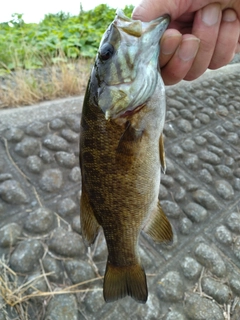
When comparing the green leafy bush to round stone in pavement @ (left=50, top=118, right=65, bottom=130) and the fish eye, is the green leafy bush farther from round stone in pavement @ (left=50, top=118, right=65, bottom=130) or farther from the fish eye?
the fish eye

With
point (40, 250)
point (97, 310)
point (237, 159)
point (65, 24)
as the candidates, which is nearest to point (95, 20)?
point (65, 24)

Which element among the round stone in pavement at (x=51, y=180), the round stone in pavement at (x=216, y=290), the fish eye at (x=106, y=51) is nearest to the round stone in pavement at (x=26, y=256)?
the round stone in pavement at (x=51, y=180)

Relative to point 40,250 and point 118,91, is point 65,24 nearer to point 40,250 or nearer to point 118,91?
point 40,250

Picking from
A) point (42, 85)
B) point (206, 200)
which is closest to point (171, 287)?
point (206, 200)

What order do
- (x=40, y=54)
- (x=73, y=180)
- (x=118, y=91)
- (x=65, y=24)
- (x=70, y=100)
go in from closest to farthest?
(x=118, y=91) < (x=73, y=180) < (x=70, y=100) < (x=40, y=54) < (x=65, y=24)

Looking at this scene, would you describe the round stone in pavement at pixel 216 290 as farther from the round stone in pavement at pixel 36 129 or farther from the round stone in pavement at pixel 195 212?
the round stone in pavement at pixel 36 129

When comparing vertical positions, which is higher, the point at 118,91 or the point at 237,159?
the point at 118,91
